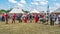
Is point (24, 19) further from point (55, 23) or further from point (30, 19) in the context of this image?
point (55, 23)

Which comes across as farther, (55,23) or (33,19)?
(33,19)

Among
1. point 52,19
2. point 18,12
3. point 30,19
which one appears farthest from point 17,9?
point 52,19

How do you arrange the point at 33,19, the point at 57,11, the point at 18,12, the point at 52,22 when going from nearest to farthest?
1. the point at 52,22
2. the point at 33,19
3. the point at 57,11
4. the point at 18,12

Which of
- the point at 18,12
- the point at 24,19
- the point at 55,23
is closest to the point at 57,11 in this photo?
the point at 18,12

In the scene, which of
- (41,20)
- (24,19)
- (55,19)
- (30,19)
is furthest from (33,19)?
(55,19)

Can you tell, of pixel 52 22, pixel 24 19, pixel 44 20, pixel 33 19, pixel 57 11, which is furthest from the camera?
pixel 57 11

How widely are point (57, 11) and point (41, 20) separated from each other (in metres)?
14.0

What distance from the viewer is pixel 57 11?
136 feet

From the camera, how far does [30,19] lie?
33156 millimetres

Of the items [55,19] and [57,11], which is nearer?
[55,19]

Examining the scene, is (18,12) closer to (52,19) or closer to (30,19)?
Answer: (30,19)

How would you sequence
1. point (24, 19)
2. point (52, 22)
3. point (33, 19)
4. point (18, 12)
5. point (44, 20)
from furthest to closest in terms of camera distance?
point (18, 12), point (33, 19), point (24, 19), point (44, 20), point (52, 22)

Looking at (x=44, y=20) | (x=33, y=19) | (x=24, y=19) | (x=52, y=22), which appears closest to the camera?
(x=52, y=22)

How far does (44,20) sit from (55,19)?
1.60 metres
